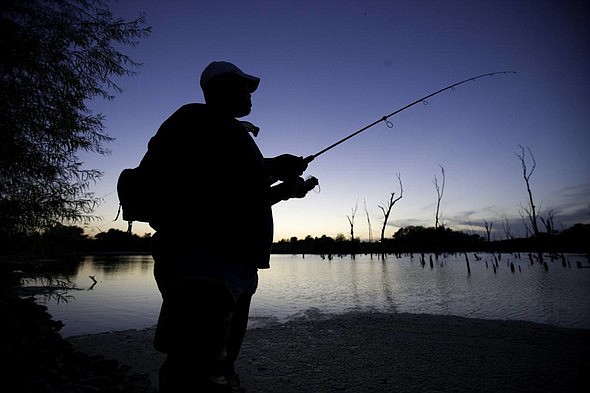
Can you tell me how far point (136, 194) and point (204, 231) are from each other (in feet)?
1.35

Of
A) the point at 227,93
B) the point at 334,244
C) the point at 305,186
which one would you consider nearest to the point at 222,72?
the point at 227,93

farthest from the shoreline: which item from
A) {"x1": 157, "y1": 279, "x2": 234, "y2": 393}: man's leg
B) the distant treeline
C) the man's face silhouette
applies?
the man's face silhouette

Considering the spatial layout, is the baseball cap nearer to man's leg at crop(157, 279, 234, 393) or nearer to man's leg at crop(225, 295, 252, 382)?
man's leg at crop(157, 279, 234, 393)

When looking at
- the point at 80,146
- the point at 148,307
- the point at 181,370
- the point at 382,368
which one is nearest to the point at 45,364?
the point at 181,370

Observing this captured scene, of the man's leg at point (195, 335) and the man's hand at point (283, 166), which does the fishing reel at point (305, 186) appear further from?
the man's leg at point (195, 335)

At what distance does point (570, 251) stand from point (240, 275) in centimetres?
10692

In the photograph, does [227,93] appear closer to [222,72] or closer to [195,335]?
[222,72]

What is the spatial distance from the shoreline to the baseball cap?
181 inches

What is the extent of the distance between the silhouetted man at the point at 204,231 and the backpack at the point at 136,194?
0.04m

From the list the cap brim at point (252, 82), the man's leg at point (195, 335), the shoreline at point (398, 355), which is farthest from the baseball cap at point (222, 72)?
the shoreline at point (398, 355)

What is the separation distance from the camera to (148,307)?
13789mm

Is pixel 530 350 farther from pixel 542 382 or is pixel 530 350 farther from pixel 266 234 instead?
pixel 266 234

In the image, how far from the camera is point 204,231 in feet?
4.36

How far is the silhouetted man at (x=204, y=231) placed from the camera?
1.18 meters
